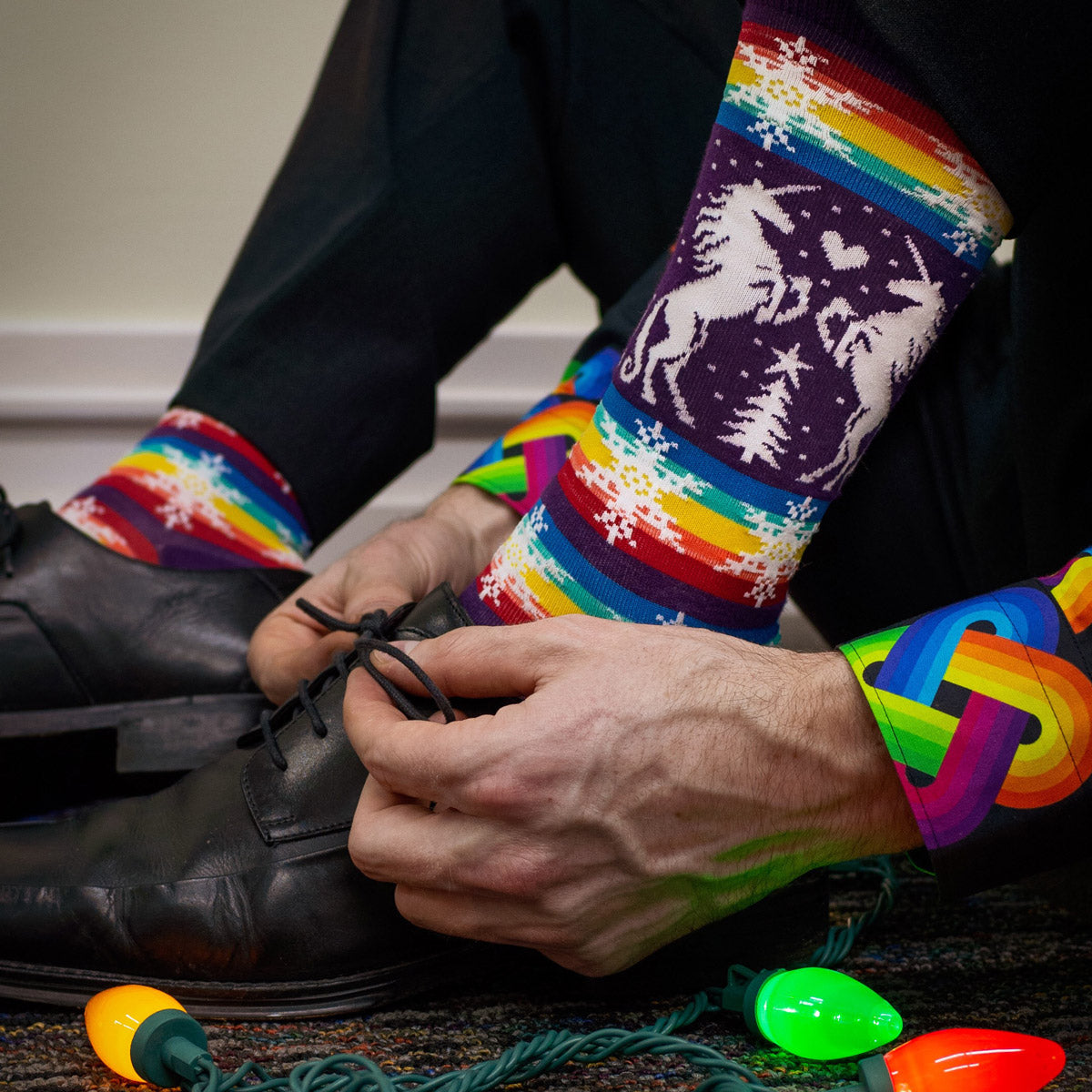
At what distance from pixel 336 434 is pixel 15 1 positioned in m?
0.82

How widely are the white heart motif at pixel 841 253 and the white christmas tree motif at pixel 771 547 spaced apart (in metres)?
0.10

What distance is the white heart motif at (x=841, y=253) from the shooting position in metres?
0.41

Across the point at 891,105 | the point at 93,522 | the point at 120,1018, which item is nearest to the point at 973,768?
the point at 891,105

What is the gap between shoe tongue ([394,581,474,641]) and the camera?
1.68ft

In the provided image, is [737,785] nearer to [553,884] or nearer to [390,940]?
[553,884]

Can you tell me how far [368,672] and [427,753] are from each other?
0.10 meters

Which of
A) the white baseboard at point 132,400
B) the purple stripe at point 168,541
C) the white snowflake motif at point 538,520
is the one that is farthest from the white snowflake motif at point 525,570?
the white baseboard at point 132,400

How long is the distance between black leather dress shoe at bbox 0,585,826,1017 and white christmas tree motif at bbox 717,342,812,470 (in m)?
0.17

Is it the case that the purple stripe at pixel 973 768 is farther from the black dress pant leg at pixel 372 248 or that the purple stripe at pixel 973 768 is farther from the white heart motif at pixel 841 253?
the black dress pant leg at pixel 372 248

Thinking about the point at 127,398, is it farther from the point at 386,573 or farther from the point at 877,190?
the point at 877,190

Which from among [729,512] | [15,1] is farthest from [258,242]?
[15,1]

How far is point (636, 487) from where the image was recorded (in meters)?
0.46

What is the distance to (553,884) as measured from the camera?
40 cm

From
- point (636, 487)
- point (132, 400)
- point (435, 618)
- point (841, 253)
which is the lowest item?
point (132, 400)
